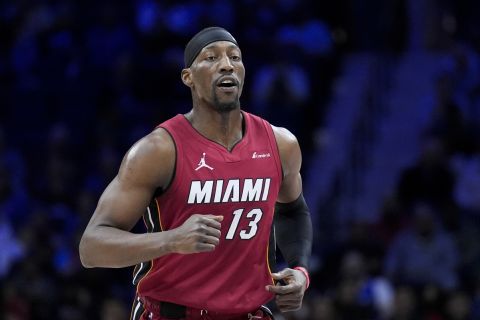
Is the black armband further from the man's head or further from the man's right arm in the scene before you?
the man's right arm

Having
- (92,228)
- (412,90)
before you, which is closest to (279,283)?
(92,228)

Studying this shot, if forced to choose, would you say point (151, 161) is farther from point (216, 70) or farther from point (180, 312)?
point (180, 312)

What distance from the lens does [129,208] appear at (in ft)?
16.2

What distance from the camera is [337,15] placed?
15727 millimetres

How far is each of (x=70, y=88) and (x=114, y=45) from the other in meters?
0.92

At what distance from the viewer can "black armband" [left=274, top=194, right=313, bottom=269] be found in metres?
5.57

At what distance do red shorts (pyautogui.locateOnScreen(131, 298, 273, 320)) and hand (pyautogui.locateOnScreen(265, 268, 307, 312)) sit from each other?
290mm

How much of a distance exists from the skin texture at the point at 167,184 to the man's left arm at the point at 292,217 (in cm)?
1

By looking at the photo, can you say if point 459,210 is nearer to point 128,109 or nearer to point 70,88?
point 128,109

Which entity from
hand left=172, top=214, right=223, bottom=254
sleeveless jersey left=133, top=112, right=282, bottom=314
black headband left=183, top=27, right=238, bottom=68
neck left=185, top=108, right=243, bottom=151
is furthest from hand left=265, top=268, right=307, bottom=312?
black headband left=183, top=27, right=238, bottom=68

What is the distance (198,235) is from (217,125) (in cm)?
97

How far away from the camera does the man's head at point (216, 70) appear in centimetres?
509

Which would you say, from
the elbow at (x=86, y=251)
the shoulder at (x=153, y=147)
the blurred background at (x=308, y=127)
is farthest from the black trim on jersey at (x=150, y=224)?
the blurred background at (x=308, y=127)

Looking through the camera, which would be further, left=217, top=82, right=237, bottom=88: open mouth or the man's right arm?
left=217, top=82, right=237, bottom=88: open mouth
